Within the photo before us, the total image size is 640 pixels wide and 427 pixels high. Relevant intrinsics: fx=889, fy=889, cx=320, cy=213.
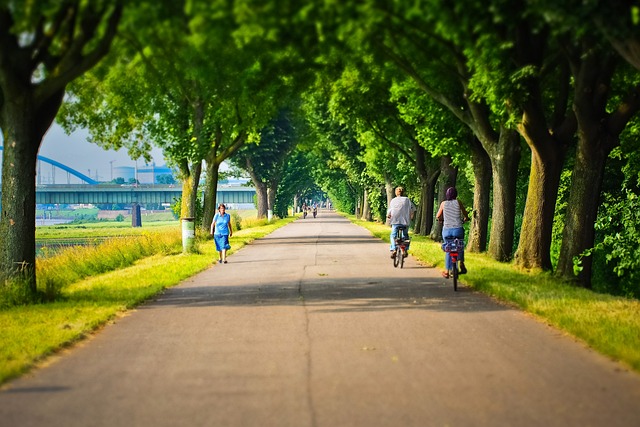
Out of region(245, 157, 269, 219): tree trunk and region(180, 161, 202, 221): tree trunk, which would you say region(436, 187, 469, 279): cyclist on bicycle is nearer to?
region(180, 161, 202, 221): tree trunk

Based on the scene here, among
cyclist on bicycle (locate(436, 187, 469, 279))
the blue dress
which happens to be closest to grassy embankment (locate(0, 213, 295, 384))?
the blue dress

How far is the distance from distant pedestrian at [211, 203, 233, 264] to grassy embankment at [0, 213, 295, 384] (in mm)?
477

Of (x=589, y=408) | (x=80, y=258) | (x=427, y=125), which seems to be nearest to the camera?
(x=589, y=408)

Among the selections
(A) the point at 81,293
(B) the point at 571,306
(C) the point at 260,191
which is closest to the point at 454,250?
(B) the point at 571,306

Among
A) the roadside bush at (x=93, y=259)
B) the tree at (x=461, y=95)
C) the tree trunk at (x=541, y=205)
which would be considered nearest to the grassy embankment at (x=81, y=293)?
the roadside bush at (x=93, y=259)

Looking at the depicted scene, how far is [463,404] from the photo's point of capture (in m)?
6.82

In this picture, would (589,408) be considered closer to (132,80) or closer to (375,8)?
(375,8)

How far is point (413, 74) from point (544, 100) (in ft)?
12.4

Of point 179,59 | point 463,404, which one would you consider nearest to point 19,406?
point 463,404

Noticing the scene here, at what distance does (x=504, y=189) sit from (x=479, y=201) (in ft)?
13.6

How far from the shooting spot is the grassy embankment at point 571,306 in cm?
947

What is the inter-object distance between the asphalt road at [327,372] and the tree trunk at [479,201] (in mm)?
12987

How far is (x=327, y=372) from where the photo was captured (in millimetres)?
8133

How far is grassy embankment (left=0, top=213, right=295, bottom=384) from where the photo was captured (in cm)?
983
